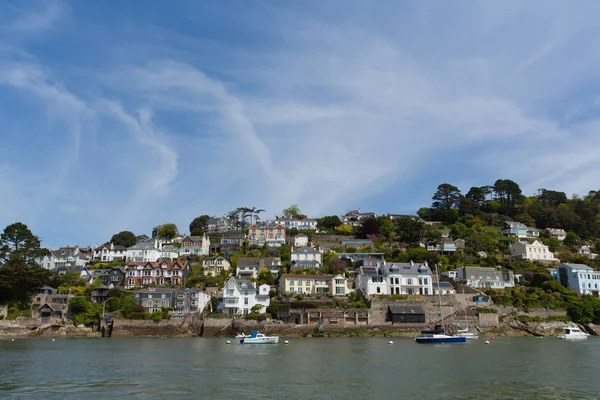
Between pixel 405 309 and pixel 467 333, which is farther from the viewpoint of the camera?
pixel 405 309

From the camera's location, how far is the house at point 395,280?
226 ft

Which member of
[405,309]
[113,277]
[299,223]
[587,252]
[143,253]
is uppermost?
[299,223]

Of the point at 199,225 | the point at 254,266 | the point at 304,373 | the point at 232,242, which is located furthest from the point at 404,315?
the point at 199,225

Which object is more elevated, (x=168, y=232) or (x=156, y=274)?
(x=168, y=232)

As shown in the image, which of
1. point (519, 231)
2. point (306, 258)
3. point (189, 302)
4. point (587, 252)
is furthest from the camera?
point (519, 231)

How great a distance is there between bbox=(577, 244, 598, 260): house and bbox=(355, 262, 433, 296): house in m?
41.3

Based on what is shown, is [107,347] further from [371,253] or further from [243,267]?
[371,253]

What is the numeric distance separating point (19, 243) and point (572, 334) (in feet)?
261

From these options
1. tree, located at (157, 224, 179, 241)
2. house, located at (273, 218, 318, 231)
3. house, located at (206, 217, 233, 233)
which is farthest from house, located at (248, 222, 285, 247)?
tree, located at (157, 224, 179, 241)

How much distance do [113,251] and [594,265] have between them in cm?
8741

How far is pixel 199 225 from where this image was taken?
116m

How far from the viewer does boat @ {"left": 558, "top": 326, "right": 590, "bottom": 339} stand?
5900 cm

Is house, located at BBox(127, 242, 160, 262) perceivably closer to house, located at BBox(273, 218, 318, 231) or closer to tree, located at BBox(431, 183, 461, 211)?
house, located at BBox(273, 218, 318, 231)

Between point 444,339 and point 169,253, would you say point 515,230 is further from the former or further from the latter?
point 169,253
